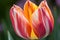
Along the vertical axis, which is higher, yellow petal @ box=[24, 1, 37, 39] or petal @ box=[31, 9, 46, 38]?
yellow petal @ box=[24, 1, 37, 39]

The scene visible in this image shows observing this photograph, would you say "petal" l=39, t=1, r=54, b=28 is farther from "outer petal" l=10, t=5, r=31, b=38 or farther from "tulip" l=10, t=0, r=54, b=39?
"outer petal" l=10, t=5, r=31, b=38

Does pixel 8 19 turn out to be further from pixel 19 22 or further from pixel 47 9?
pixel 47 9

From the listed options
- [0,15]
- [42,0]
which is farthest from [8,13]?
[42,0]

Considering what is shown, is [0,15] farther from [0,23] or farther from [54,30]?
[54,30]

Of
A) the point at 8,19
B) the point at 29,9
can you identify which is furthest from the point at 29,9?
the point at 8,19

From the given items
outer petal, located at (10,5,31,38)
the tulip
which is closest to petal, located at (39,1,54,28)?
the tulip

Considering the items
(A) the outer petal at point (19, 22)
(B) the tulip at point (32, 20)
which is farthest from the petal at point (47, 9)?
(A) the outer petal at point (19, 22)
